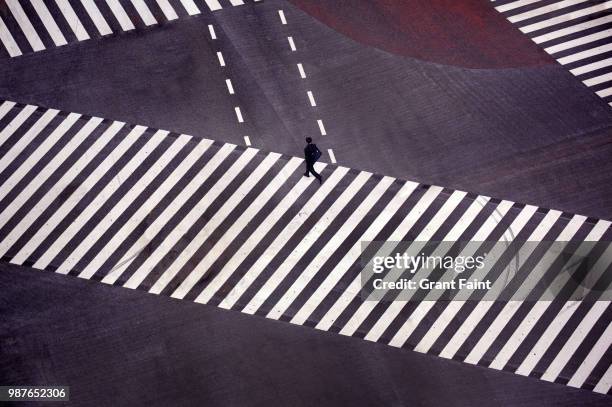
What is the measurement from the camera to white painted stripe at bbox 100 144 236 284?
18.3m

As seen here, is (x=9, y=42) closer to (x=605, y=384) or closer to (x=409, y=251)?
(x=409, y=251)

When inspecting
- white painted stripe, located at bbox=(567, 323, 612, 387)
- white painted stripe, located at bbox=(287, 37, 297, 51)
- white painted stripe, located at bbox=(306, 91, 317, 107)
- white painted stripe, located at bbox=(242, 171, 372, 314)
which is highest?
white painted stripe, located at bbox=(287, 37, 297, 51)

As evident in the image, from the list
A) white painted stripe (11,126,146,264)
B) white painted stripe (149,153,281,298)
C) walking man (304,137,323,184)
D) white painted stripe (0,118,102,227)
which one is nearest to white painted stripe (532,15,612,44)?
walking man (304,137,323,184)

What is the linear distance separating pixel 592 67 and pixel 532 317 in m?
7.65

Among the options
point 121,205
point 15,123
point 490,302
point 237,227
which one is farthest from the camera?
point 15,123

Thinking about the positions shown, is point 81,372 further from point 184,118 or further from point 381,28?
point 381,28

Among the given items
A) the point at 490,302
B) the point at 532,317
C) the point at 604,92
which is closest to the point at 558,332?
the point at 532,317

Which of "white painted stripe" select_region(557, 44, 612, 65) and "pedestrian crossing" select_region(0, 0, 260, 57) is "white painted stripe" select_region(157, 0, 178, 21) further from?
"white painted stripe" select_region(557, 44, 612, 65)

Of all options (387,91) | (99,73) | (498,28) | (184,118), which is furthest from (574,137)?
(99,73)

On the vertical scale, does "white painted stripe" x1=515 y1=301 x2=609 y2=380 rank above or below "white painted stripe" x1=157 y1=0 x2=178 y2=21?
below

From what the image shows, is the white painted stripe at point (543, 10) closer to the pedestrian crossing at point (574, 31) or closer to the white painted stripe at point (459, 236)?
the pedestrian crossing at point (574, 31)

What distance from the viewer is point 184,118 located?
758 inches

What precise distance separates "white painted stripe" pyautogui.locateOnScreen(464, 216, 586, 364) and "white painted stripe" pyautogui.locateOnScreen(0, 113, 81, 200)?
12.6 metres

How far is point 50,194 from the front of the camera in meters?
18.8
